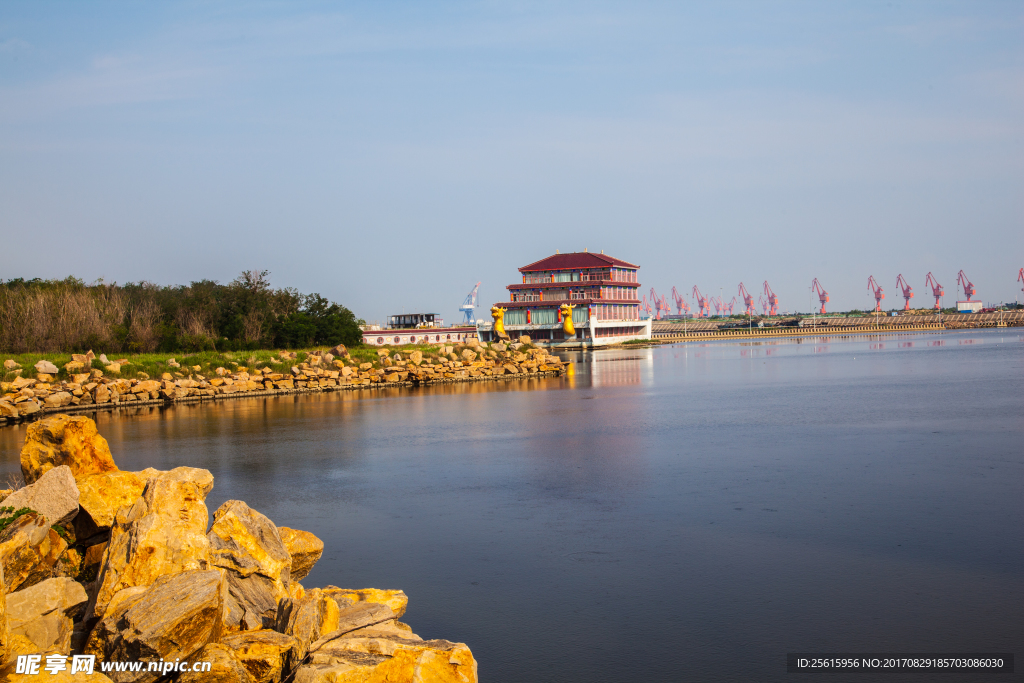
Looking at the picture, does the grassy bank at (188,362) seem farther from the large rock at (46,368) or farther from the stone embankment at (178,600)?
the stone embankment at (178,600)

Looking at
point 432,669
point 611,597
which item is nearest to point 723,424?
point 611,597

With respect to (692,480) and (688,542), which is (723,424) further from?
(688,542)

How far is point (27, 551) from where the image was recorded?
6406mm

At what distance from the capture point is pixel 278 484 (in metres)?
13.6

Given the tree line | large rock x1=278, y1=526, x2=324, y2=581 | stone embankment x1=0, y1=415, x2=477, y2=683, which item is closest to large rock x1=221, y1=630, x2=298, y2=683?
stone embankment x1=0, y1=415, x2=477, y2=683

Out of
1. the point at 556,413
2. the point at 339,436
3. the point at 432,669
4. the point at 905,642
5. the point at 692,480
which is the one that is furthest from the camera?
the point at 556,413

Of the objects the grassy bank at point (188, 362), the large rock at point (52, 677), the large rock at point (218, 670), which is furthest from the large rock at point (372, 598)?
the grassy bank at point (188, 362)

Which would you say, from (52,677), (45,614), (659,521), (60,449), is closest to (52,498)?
(45,614)

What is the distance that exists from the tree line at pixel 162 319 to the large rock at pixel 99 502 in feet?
103

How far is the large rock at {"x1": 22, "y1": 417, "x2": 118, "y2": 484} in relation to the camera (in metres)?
8.84

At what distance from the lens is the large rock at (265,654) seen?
5273 mm

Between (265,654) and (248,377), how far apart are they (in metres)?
29.7

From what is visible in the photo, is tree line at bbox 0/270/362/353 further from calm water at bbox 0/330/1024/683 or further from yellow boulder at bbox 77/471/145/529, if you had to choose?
yellow boulder at bbox 77/471/145/529

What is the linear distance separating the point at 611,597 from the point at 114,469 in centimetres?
584
